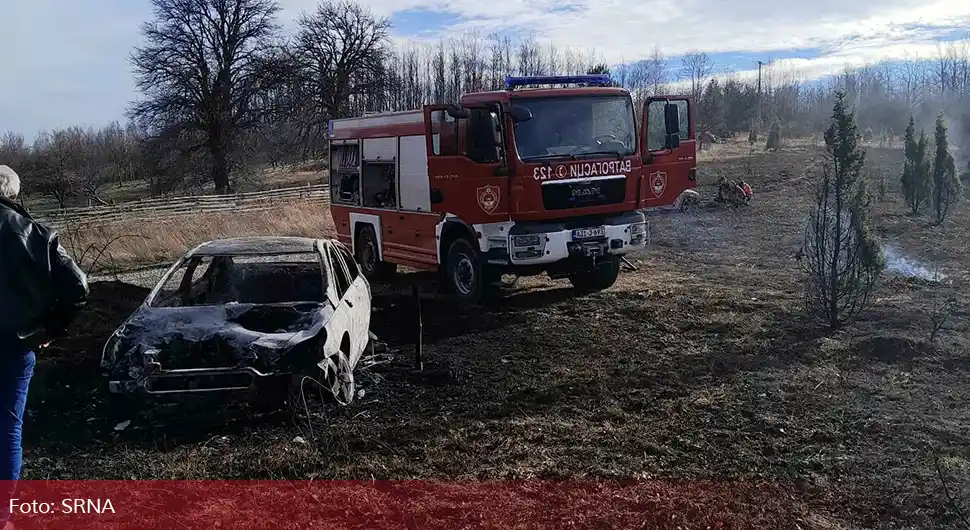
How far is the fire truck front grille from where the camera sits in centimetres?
991

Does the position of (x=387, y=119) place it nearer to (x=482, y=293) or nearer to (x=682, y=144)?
(x=482, y=293)

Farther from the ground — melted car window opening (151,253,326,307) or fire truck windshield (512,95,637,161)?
fire truck windshield (512,95,637,161)

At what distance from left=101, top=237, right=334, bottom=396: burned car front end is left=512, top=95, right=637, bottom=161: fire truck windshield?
4056 millimetres

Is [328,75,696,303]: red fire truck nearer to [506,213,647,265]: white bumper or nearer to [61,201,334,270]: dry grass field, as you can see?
[506,213,647,265]: white bumper

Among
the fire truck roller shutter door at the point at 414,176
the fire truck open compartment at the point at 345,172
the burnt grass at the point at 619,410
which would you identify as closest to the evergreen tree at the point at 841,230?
the burnt grass at the point at 619,410

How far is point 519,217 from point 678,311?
2.31 metres

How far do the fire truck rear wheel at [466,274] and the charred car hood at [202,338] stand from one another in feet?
14.7

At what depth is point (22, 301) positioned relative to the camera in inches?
144

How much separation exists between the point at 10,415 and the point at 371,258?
9586mm

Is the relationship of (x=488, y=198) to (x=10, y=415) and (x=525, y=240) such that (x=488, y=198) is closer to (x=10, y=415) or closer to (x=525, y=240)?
(x=525, y=240)

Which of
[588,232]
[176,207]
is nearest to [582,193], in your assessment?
[588,232]

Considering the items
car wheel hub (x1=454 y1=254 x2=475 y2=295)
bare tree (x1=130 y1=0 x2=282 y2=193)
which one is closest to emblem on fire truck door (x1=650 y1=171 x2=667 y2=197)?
car wheel hub (x1=454 y1=254 x2=475 y2=295)

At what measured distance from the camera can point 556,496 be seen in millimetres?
4324

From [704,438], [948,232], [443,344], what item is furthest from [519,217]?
[948,232]
